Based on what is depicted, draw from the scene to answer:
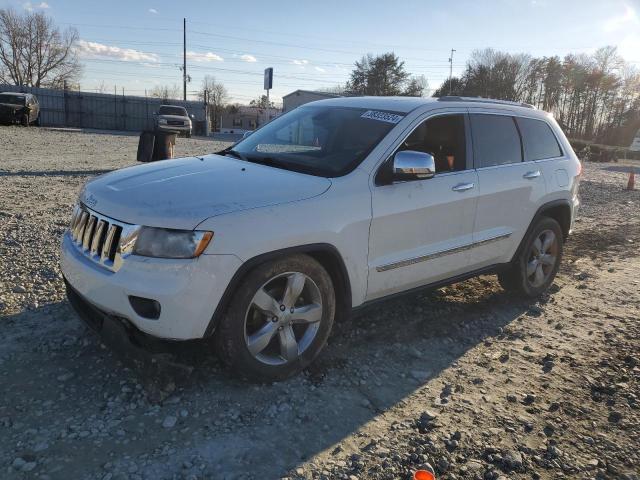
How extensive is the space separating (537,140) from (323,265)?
2826 mm

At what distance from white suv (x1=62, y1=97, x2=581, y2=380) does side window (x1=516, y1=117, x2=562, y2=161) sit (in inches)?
1.4

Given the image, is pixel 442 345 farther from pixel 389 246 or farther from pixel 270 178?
→ pixel 270 178

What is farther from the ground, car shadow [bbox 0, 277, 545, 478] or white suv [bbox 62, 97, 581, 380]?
white suv [bbox 62, 97, 581, 380]

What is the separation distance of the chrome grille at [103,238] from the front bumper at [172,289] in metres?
0.08

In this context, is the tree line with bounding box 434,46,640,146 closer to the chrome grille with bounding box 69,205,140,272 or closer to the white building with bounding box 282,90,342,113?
the white building with bounding box 282,90,342,113

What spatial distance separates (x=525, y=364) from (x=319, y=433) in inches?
71.1

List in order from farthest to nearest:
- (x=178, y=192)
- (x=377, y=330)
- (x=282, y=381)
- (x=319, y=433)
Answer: (x=377, y=330) < (x=282, y=381) < (x=178, y=192) < (x=319, y=433)

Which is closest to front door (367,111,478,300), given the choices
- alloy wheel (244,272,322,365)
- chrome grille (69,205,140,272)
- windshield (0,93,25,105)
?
alloy wheel (244,272,322,365)

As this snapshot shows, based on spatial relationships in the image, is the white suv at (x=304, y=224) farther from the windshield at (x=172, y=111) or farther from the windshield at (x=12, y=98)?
the windshield at (x=12, y=98)

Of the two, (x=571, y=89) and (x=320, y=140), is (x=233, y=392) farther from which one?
(x=571, y=89)

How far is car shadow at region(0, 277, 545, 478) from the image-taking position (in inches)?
104

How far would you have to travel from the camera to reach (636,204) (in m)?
12.4

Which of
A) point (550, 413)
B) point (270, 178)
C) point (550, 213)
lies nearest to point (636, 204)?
point (550, 213)

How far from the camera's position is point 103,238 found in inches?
120
